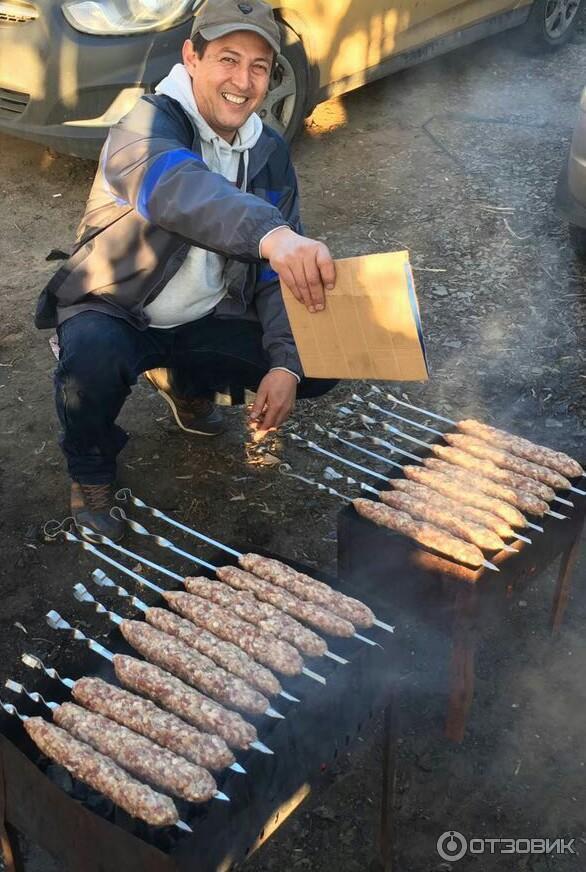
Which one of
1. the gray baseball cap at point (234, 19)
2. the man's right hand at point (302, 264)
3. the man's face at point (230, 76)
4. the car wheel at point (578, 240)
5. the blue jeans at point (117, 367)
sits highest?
the gray baseball cap at point (234, 19)

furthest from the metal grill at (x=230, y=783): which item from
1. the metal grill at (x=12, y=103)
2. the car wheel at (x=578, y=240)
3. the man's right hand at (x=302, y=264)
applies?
the metal grill at (x=12, y=103)

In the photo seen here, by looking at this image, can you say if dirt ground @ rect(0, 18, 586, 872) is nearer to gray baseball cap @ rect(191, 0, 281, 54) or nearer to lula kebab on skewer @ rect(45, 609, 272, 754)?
lula kebab on skewer @ rect(45, 609, 272, 754)

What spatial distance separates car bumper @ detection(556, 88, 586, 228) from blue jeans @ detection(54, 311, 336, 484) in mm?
2503

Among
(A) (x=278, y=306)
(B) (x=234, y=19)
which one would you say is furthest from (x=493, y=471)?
(B) (x=234, y=19)

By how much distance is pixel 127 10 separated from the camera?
657cm

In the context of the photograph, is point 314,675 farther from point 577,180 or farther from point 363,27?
point 363,27

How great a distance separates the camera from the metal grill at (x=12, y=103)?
670 centimetres

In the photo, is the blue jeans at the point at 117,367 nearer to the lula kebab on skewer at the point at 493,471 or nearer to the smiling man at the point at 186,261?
the smiling man at the point at 186,261

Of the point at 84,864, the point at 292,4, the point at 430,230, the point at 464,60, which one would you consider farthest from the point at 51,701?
the point at 464,60

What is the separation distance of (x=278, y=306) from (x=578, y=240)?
122 inches

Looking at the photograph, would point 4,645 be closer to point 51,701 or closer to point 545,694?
point 51,701

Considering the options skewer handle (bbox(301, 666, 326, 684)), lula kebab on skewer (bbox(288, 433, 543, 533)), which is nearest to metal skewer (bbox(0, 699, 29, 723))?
skewer handle (bbox(301, 666, 326, 684))

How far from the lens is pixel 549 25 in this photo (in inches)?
383

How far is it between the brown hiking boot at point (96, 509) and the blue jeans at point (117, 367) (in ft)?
0.19
